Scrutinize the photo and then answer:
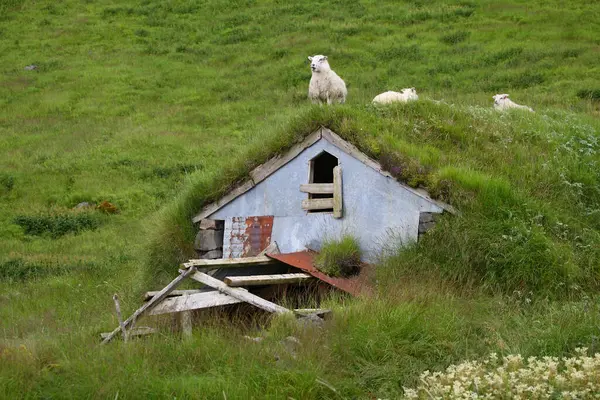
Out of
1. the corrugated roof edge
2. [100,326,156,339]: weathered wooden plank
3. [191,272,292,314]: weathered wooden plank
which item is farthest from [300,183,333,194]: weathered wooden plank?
[100,326,156,339]: weathered wooden plank

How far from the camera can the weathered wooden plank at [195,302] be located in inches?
443

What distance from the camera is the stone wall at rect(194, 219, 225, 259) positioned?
1422cm

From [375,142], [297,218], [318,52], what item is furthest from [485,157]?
[318,52]

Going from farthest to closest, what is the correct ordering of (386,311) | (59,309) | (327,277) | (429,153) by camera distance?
(59,309) < (429,153) < (327,277) < (386,311)

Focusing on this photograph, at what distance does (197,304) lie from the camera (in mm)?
11273

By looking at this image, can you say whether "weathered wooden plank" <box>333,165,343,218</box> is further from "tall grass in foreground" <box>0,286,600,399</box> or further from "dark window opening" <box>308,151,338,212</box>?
"tall grass in foreground" <box>0,286,600,399</box>

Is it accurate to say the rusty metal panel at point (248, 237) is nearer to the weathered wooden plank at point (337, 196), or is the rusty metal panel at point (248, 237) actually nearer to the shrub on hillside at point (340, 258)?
the weathered wooden plank at point (337, 196)

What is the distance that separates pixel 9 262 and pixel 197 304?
28.1 feet

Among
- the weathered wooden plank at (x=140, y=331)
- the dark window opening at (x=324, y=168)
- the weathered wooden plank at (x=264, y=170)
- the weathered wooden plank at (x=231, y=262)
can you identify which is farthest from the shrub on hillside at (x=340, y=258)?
the weathered wooden plank at (x=140, y=331)

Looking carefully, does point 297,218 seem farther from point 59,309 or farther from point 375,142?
point 59,309

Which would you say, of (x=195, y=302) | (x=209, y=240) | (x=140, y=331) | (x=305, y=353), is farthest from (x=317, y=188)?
(x=305, y=353)

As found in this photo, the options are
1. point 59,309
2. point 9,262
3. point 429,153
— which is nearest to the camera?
point 429,153

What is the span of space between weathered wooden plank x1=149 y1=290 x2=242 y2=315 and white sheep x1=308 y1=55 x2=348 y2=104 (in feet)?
21.3

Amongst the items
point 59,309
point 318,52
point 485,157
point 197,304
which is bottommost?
point 59,309
